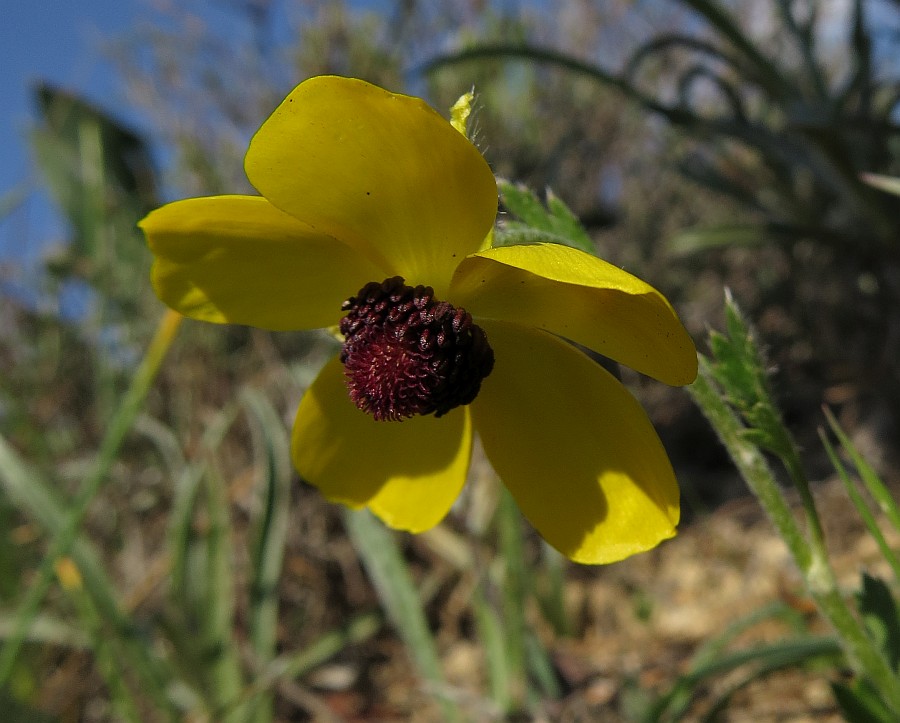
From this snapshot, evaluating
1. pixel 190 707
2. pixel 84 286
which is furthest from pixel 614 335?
pixel 84 286

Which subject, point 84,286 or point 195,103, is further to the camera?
point 195,103

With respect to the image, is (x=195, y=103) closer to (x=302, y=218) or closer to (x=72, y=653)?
(x=72, y=653)

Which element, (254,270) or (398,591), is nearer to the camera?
(254,270)

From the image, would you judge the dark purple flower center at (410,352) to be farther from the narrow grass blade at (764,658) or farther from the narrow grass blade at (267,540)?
the narrow grass blade at (267,540)

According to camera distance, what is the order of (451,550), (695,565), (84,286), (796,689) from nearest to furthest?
(796,689)
(451,550)
(695,565)
(84,286)

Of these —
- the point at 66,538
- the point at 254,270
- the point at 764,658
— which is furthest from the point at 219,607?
the point at 764,658

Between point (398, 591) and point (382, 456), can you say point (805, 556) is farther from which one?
point (398, 591)

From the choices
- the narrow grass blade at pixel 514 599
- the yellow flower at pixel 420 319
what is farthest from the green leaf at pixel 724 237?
the yellow flower at pixel 420 319
